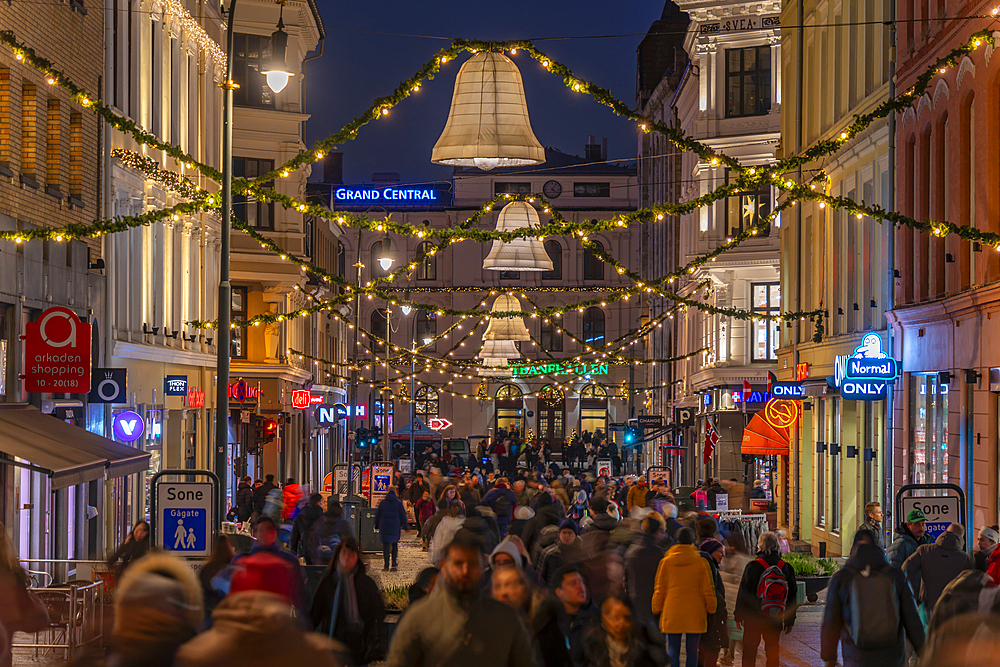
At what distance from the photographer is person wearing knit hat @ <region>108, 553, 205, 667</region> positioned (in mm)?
7227

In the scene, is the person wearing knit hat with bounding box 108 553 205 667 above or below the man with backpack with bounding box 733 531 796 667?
above

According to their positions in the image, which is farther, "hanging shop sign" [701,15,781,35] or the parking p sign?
"hanging shop sign" [701,15,781,35]

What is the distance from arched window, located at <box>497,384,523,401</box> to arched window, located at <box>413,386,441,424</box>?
381 cm

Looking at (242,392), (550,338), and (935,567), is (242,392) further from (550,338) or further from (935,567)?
(550,338)

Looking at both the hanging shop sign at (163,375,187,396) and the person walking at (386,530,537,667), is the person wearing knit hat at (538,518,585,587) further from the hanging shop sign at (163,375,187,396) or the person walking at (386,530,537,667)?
the hanging shop sign at (163,375,187,396)

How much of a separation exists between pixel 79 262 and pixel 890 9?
15.1m

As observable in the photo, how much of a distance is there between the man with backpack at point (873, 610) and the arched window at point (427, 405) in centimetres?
7702

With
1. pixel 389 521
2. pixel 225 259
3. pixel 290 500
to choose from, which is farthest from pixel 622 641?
pixel 389 521

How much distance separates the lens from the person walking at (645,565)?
14922 millimetres

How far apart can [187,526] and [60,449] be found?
454 cm

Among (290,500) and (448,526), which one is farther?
(290,500)

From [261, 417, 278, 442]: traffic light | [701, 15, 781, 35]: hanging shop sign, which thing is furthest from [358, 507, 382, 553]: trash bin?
[701, 15, 781, 35]: hanging shop sign

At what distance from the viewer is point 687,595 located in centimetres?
1363

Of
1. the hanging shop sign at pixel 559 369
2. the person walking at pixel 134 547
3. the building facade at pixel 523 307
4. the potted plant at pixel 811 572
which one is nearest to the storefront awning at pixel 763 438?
the hanging shop sign at pixel 559 369
